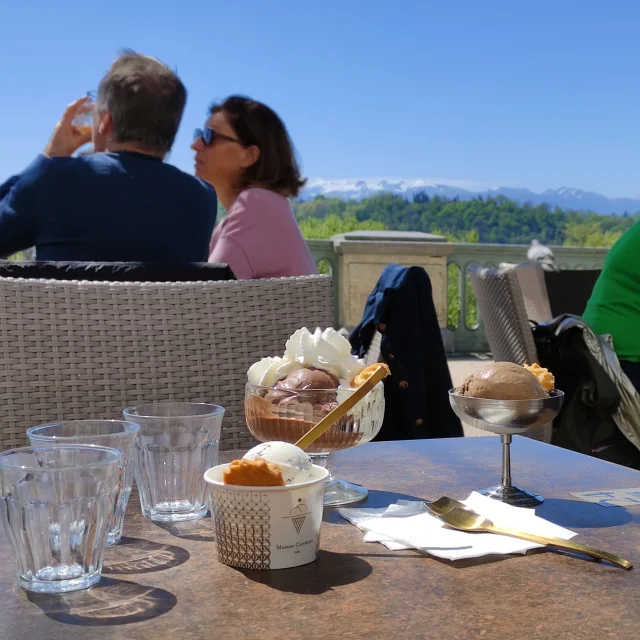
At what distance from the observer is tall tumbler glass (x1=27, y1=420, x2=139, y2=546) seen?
0.97 meters

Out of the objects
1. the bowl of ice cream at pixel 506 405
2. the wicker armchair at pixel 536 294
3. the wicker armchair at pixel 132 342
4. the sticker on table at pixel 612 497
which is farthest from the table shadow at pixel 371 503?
the wicker armchair at pixel 536 294

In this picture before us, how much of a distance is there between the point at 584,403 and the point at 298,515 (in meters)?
2.39

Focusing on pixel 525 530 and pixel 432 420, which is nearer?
pixel 525 530

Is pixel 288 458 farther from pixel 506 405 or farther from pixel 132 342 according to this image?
pixel 132 342

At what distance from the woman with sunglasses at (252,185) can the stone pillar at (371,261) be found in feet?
16.6

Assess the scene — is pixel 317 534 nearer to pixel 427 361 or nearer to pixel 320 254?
pixel 427 361

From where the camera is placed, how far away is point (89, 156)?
2918 mm

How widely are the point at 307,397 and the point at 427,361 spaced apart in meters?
1.43

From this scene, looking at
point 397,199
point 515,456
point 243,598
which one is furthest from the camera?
point 397,199

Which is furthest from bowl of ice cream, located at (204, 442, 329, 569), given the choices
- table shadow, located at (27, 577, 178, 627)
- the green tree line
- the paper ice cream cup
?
the green tree line

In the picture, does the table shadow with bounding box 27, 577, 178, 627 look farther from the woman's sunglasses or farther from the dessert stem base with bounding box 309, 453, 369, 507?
the woman's sunglasses

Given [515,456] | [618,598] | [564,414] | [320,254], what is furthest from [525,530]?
[320,254]

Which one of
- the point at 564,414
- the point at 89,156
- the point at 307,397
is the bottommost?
the point at 564,414

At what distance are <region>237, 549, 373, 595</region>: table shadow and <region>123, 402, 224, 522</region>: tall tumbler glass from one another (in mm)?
248
